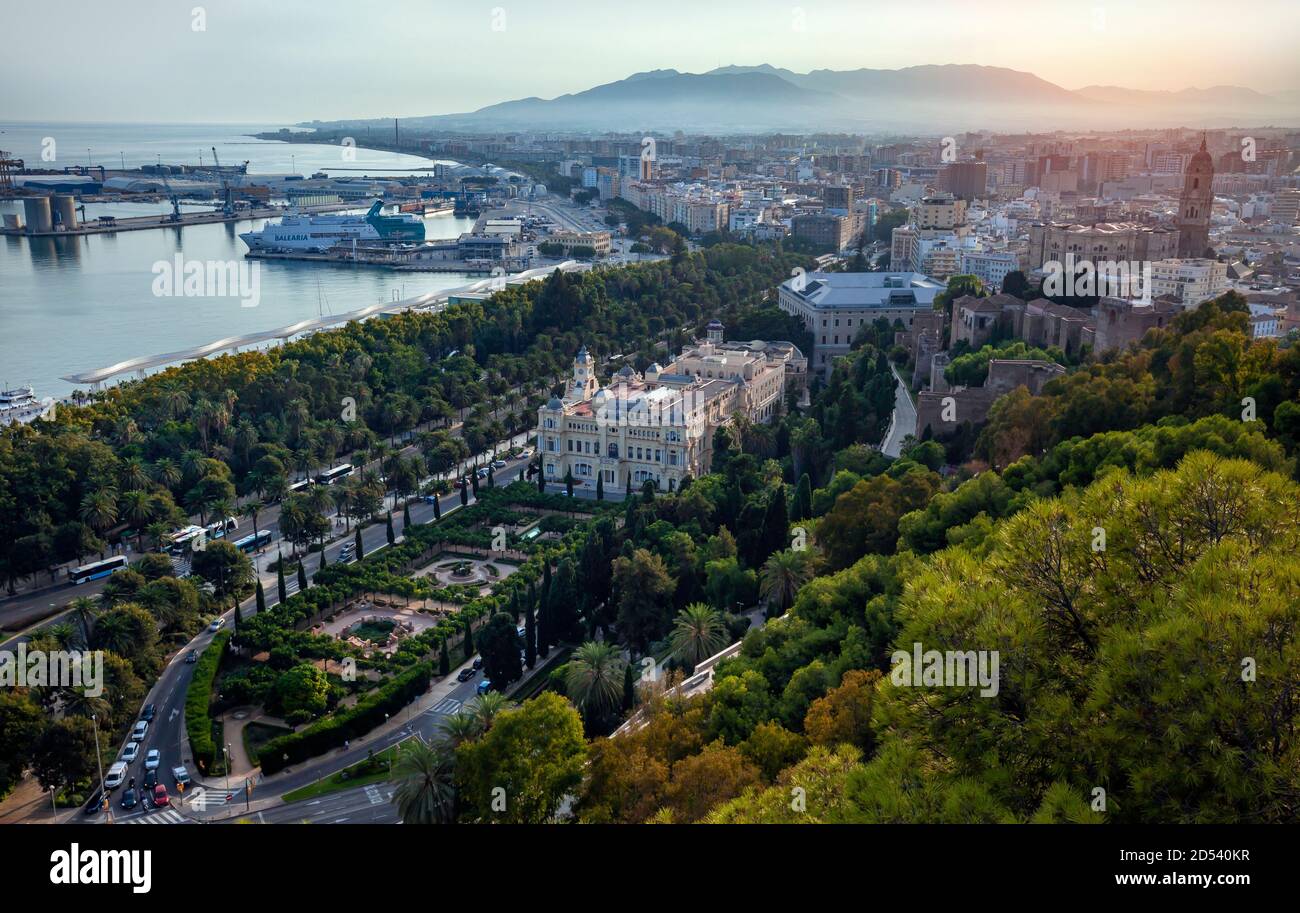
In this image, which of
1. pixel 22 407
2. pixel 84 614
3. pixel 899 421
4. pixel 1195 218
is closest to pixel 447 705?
pixel 84 614

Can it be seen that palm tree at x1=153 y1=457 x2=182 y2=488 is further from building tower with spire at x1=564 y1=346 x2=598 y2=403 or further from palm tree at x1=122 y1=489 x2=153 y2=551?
building tower with spire at x1=564 y1=346 x2=598 y2=403

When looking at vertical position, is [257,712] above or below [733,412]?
below

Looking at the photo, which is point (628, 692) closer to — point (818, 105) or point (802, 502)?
point (802, 502)

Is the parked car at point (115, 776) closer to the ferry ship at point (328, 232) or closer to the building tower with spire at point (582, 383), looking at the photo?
the building tower with spire at point (582, 383)

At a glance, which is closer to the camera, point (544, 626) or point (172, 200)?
point (544, 626)

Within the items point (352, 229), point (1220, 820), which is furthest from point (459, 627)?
point (352, 229)

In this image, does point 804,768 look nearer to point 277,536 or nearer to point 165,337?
point 277,536

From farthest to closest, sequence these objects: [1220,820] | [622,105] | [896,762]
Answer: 1. [622,105]
2. [896,762]
3. [1220,820]
